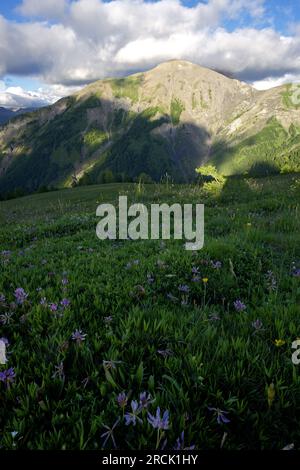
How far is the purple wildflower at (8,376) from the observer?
2.70 m

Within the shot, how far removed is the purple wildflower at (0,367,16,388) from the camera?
8.86 feet

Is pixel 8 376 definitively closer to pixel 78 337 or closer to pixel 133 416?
pixel 78 337

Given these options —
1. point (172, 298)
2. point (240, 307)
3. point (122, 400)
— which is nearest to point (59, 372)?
point (122, 400)

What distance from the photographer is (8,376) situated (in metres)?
2.73

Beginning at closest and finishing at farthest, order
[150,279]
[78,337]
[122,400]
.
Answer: [122,400], [78,337], [150,279]

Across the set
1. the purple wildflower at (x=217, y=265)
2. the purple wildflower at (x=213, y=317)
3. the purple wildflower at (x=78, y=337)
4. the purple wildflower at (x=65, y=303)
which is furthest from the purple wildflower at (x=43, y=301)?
the purple wildflower at (x=217, y=265)

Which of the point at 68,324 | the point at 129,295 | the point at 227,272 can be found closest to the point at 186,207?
the point at 227,272

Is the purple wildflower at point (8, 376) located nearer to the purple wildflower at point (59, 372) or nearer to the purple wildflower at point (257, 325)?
the purple wildflower at point (59, 372)

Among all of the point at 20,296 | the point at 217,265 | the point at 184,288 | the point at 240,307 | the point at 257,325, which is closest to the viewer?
Result: the point at 257,325

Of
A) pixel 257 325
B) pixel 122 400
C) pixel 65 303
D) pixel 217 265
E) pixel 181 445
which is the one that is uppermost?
pixel 217 265

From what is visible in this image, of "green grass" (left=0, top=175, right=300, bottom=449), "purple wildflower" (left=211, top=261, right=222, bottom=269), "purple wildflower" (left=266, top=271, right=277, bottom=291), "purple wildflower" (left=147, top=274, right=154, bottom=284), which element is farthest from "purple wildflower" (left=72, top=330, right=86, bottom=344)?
"purple wildflower" (left=211, top=261, right=222, bottom=269)

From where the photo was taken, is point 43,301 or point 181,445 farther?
point 43,301
